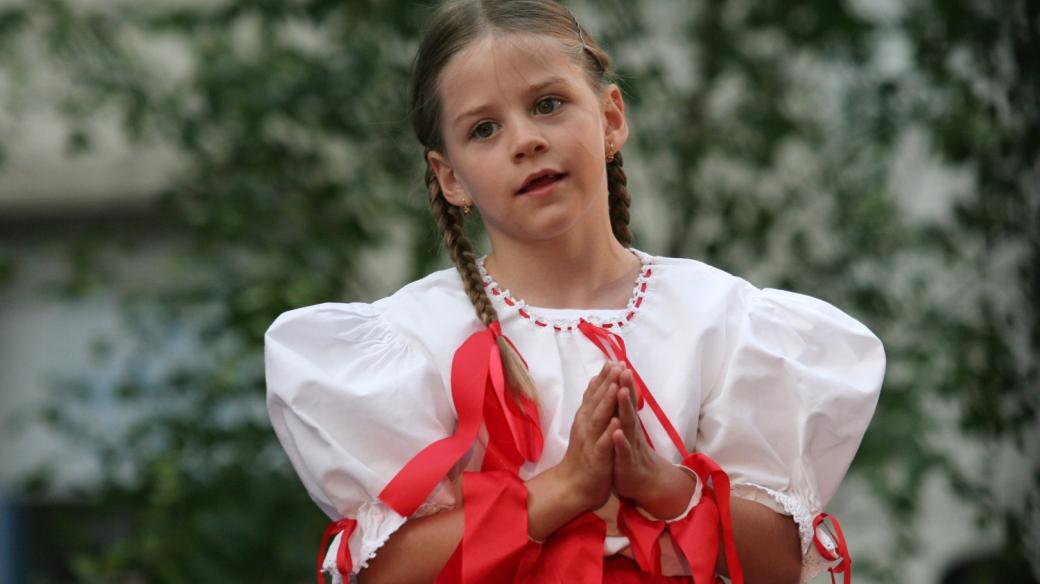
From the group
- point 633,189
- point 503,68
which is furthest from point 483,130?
point 633,189

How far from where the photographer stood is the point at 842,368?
190cm

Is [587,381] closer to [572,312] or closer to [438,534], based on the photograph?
[572,312]

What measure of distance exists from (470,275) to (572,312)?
0.16 metres

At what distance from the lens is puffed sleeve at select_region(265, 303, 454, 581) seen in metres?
1.81

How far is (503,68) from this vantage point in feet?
6.16

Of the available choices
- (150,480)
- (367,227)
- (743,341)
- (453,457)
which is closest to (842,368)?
(743,341)

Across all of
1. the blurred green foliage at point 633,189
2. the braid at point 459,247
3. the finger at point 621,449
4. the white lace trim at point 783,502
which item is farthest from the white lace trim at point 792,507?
the blurred green foliage at point 633,189

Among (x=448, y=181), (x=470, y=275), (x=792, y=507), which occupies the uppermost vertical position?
(x=448, y=181)

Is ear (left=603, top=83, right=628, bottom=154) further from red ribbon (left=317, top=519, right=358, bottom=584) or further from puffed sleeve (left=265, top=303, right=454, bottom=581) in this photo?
red ribbon (left=317, top=519, right=358, bottom=584)

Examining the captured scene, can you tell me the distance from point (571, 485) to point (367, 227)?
2550mm

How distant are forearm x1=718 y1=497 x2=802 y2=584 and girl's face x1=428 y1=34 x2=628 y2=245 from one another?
46 cm

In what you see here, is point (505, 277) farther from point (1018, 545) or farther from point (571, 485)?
point (1018, 545)

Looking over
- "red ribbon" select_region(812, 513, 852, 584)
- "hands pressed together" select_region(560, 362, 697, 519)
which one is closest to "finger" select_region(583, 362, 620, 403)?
"hands pressed together" select_region(560, 362, 697, 519)

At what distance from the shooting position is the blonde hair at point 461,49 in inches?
75.4
